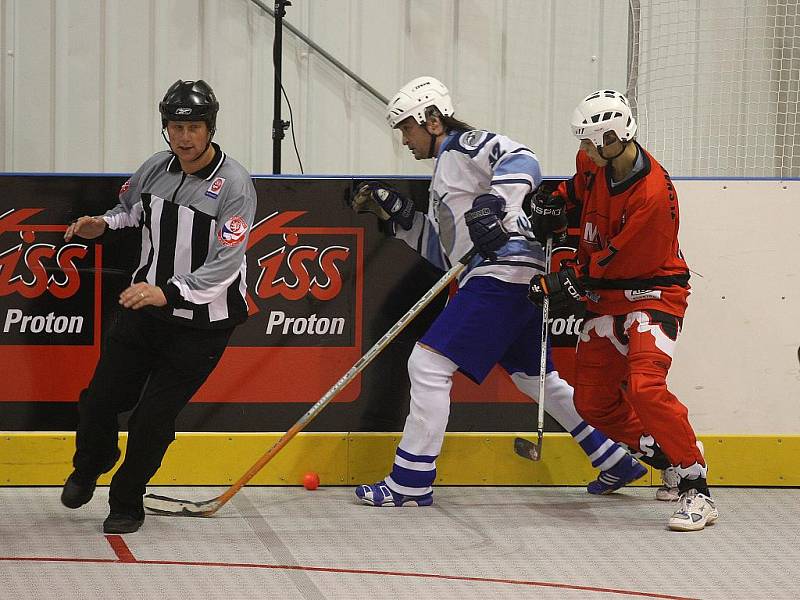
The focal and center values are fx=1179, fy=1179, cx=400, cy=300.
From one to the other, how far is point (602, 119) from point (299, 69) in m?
2.52

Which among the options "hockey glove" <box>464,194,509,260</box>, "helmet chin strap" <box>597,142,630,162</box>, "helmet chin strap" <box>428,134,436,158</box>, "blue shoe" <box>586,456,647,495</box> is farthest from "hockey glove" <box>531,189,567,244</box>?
"blue shoe" <box>586,456,647,495</box>

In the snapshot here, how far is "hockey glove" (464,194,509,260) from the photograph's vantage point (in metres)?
4.06

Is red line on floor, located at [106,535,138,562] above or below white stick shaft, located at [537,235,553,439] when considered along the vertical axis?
below

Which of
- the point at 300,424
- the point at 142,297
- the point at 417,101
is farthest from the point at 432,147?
the point at 142,297

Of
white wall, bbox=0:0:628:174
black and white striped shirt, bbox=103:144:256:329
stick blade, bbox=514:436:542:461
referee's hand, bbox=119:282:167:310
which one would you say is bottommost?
stick blade, bbox=514:436:542:461

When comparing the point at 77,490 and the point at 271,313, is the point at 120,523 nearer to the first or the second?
the point at 77,490

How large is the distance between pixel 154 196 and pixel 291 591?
1.34 meters

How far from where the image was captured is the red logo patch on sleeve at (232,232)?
3.65m

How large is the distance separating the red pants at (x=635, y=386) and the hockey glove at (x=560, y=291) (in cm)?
19

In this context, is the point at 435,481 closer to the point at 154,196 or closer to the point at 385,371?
the point at 385,371

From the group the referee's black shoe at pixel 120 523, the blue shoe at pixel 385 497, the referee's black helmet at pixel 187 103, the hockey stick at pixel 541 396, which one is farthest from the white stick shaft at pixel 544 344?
the referee's black shoe at pixel 120 523

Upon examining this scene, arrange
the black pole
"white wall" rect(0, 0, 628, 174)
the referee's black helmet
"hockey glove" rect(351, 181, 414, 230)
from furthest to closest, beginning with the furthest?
1. "white wall" rect(0, 0, 628, 174)
2. the black pole
3. "hockey glove" rect(351, 181, 414, 230)
4. the referee's black helmet

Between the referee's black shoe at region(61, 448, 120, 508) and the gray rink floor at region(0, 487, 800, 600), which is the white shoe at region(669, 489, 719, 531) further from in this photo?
the referee's black shoe at region(61, 448, 120, 508)

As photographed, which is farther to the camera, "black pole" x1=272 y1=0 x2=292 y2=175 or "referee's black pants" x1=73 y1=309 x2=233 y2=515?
"black pole" x1=272 y1=0 x2=292 y2=175
